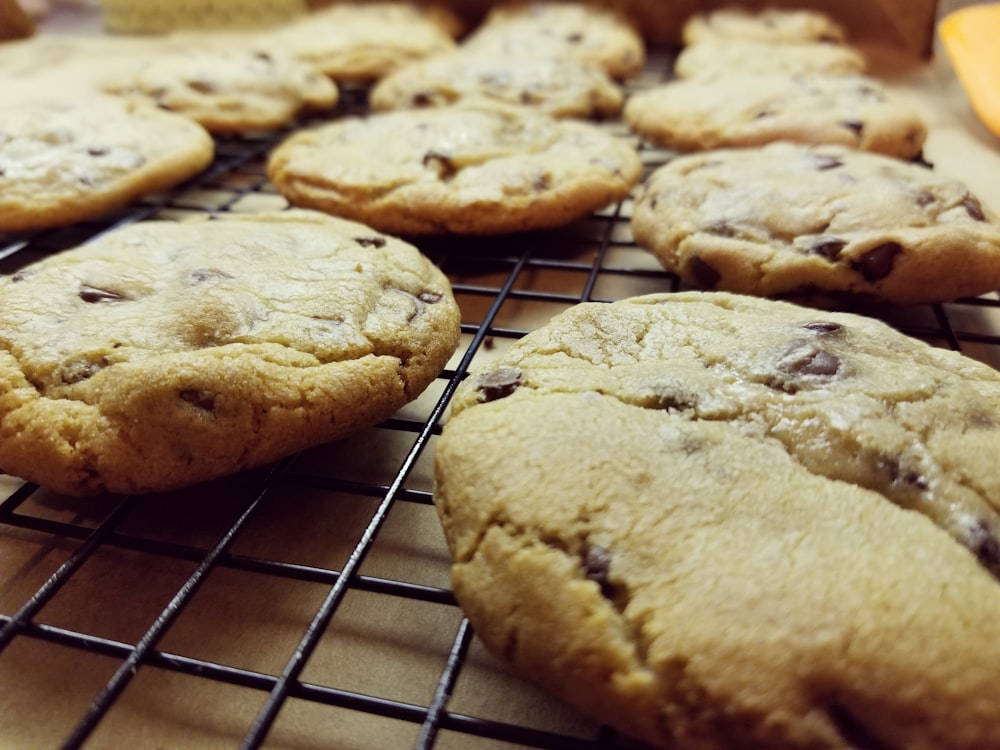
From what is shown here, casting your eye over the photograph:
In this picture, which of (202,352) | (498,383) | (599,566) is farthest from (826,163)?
(202,352)

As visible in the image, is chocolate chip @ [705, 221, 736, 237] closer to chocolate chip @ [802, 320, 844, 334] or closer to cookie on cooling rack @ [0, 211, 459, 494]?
chocolate chip @ [802, 320, 844, 334]

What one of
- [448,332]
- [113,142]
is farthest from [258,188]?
[448,332]

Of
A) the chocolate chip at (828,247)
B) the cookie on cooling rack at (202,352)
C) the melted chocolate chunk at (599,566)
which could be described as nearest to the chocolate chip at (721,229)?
the chocolate chip at (828,247)

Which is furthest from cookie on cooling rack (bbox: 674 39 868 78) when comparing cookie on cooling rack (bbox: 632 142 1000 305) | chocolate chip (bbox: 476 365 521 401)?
chocolate chip (bbox: 476 365 521 401)

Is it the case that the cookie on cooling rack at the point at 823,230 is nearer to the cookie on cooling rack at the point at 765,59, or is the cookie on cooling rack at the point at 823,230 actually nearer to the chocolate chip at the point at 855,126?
the chocolate chip at the point at 855,126

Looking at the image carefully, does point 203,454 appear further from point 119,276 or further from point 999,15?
point 999,15

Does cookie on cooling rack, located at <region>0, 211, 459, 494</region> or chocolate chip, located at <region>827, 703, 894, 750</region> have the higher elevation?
chocolate chip, located at <region>827, 703, 894, 750</region>
